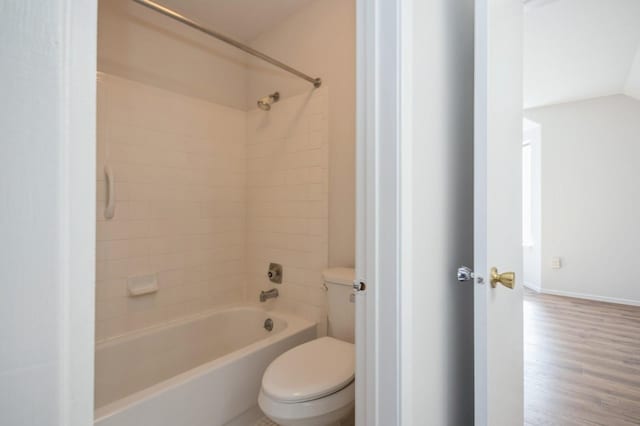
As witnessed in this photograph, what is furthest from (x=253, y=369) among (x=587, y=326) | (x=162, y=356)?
(x=587, y=326)

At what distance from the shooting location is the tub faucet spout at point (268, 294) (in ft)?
6.78

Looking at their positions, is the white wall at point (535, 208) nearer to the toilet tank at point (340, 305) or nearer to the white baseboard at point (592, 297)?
the white baseboard at point (592, 297)

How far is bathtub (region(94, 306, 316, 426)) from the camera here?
121 cm

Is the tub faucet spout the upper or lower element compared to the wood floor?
upper

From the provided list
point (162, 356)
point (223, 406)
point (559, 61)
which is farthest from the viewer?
point (559, 61)

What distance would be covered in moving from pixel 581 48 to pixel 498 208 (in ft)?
9.57

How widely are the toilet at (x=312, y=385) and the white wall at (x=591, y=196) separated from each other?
4117 mm

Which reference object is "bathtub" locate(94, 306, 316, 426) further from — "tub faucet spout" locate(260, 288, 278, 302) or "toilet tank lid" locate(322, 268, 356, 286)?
"toilet tank lid" locate(322, 268, 356, 286)

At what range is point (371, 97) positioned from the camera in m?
0.78

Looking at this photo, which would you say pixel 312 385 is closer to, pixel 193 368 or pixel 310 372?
pixel 310 372

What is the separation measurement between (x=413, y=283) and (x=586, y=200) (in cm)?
457

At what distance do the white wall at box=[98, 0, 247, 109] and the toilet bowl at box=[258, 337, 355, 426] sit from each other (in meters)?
1.79

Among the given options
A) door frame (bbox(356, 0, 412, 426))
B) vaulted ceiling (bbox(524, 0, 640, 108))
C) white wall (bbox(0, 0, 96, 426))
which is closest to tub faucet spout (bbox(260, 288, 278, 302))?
door frame (bbox(356, 0, 412, 426))

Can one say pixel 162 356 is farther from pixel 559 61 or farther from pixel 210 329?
pixel 559 61
